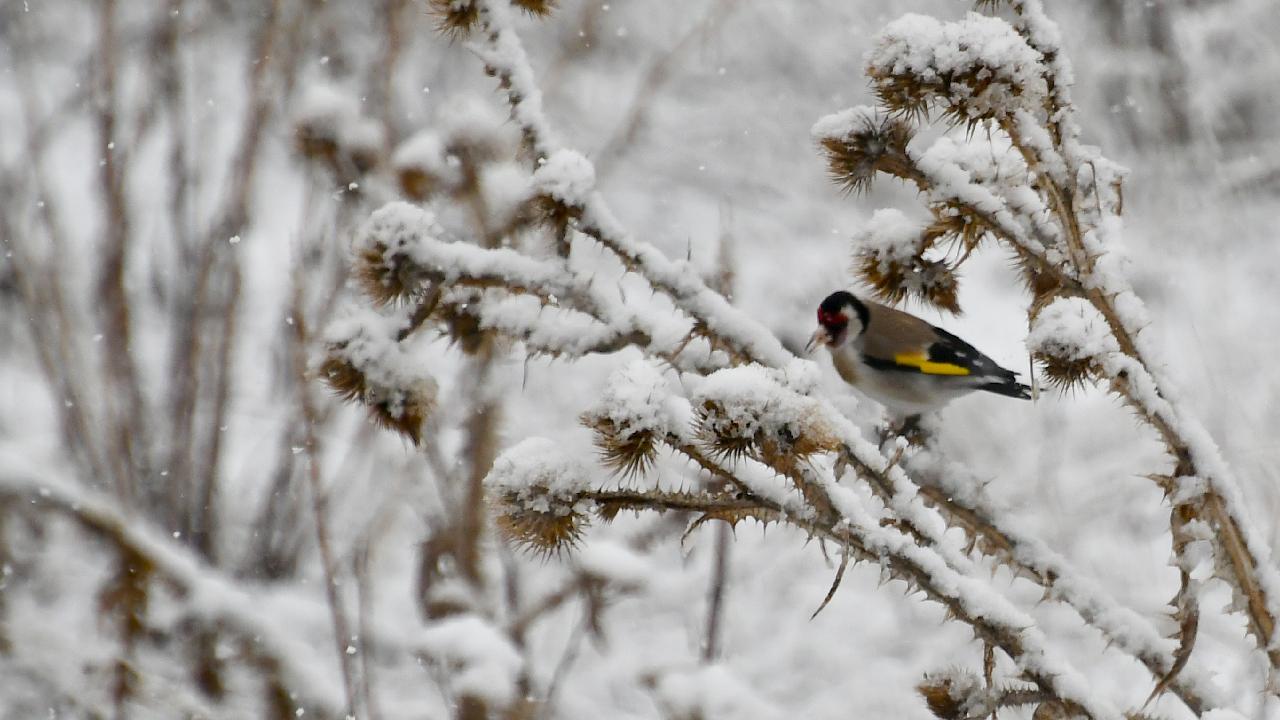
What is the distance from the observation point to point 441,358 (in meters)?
6.37

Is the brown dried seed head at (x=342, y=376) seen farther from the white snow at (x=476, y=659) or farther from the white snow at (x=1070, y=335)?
the white snow at (x=476, y=659)

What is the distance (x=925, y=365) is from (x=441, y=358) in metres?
3.61

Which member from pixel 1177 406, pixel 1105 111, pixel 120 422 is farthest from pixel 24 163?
pixel 1105 111

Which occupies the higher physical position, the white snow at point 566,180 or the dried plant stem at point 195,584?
the dried plant stem at point 195,584

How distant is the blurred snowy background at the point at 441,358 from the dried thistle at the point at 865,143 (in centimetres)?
31

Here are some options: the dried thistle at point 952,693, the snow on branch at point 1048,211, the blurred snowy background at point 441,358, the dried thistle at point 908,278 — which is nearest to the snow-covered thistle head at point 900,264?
the dried thistle at point 908,278

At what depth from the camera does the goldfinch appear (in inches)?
126

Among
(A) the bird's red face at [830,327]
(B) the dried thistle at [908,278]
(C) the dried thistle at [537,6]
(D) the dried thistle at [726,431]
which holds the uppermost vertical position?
(A) the bird's red face at [830,327]

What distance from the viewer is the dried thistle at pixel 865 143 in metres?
1.45

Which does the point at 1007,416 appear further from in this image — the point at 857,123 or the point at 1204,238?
the point at 857,123

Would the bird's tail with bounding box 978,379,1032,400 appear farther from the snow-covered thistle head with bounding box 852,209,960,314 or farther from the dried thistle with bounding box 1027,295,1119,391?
the dried thistle with bounding box 1027,295,1119,391

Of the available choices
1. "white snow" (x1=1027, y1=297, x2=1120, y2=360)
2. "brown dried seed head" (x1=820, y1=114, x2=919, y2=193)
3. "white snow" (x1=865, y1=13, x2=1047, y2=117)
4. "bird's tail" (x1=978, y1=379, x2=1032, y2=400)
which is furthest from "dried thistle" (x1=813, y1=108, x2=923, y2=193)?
"bird's tail" (x1=978, y1=379, x2=1032, y2=400)

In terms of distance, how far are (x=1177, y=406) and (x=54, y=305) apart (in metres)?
2.77

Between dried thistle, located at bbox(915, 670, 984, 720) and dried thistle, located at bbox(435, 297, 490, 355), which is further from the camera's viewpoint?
dried thistle, located at bbox(435, 297, 490, 355)
